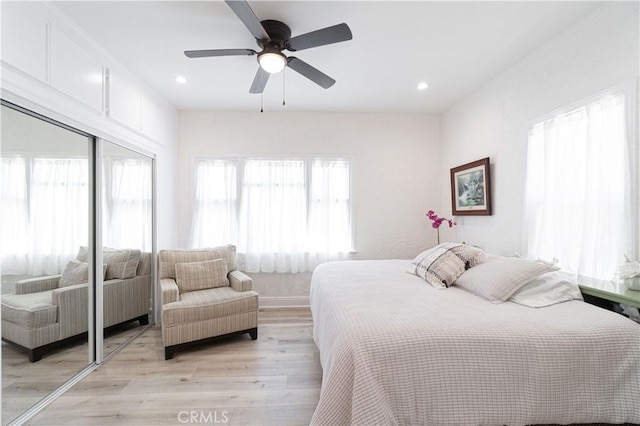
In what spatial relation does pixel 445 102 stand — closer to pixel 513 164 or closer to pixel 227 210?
pixel 513 164

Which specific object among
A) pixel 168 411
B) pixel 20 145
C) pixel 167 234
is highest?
pixel 20 145

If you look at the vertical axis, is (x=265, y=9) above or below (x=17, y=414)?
above

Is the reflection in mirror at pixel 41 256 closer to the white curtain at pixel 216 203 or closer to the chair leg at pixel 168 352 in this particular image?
the chair leg at pixel 168 352

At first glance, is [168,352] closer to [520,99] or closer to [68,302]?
[68,302]

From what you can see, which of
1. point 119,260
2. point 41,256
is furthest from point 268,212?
point 41,256

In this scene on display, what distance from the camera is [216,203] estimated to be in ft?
12.1

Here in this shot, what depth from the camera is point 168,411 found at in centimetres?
176

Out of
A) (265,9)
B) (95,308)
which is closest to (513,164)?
(265,9)

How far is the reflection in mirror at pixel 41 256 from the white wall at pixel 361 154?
1.58 meters

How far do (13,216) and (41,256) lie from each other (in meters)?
0.33

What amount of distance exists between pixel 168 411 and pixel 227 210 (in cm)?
237

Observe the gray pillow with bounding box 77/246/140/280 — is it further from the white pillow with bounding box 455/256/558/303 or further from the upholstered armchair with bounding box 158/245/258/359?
the white pillow with bounding box 455/256/558/303

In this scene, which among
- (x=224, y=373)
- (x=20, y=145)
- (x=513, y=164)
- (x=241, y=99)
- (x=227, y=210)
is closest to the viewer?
(x=20, y=145)

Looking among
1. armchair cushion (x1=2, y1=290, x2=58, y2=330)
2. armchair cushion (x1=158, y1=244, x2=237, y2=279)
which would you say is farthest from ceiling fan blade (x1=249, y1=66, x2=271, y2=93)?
armchair cushion (x1=2, y1=290, x2=58, y2=330)
